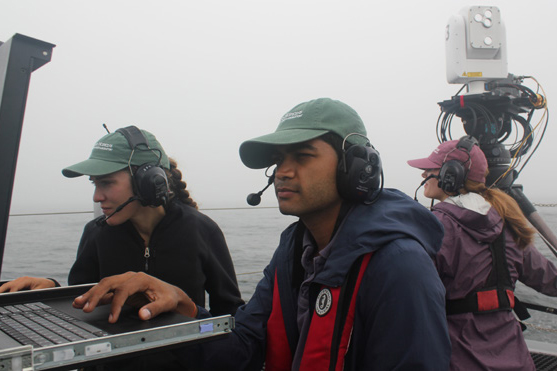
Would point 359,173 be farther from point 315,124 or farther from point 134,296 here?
point 134,296

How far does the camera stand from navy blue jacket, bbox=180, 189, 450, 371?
979mm

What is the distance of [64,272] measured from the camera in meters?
2.89

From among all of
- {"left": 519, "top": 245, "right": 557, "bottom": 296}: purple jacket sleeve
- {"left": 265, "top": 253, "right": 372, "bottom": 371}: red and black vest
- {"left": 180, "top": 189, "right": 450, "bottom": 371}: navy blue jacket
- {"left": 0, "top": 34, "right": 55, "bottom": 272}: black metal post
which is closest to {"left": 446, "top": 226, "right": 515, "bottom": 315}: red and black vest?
{"left": 519, "top": 245, "right": 557, "bottom": 296}: purple jacket sleeve

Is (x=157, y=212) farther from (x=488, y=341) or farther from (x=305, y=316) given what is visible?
(x=488, y=341)

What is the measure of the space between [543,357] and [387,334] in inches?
93.8

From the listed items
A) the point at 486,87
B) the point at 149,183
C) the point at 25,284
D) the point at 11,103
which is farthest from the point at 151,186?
the point at 486,87

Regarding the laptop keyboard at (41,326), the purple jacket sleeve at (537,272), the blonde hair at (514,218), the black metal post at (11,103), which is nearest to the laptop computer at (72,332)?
the laptop keyboard at (41,326)

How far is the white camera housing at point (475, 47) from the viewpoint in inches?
109

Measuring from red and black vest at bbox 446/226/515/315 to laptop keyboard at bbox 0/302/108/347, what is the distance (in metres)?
1.43

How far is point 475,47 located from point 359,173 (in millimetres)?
2016

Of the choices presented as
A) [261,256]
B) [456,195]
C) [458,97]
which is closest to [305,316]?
[456,195]

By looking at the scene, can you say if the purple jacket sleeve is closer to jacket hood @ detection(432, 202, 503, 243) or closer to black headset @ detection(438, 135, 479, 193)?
jacket hood @ detection(432, 202, 503, 243)

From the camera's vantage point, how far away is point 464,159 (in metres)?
2.23

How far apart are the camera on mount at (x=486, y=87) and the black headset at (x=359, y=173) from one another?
1.69m
